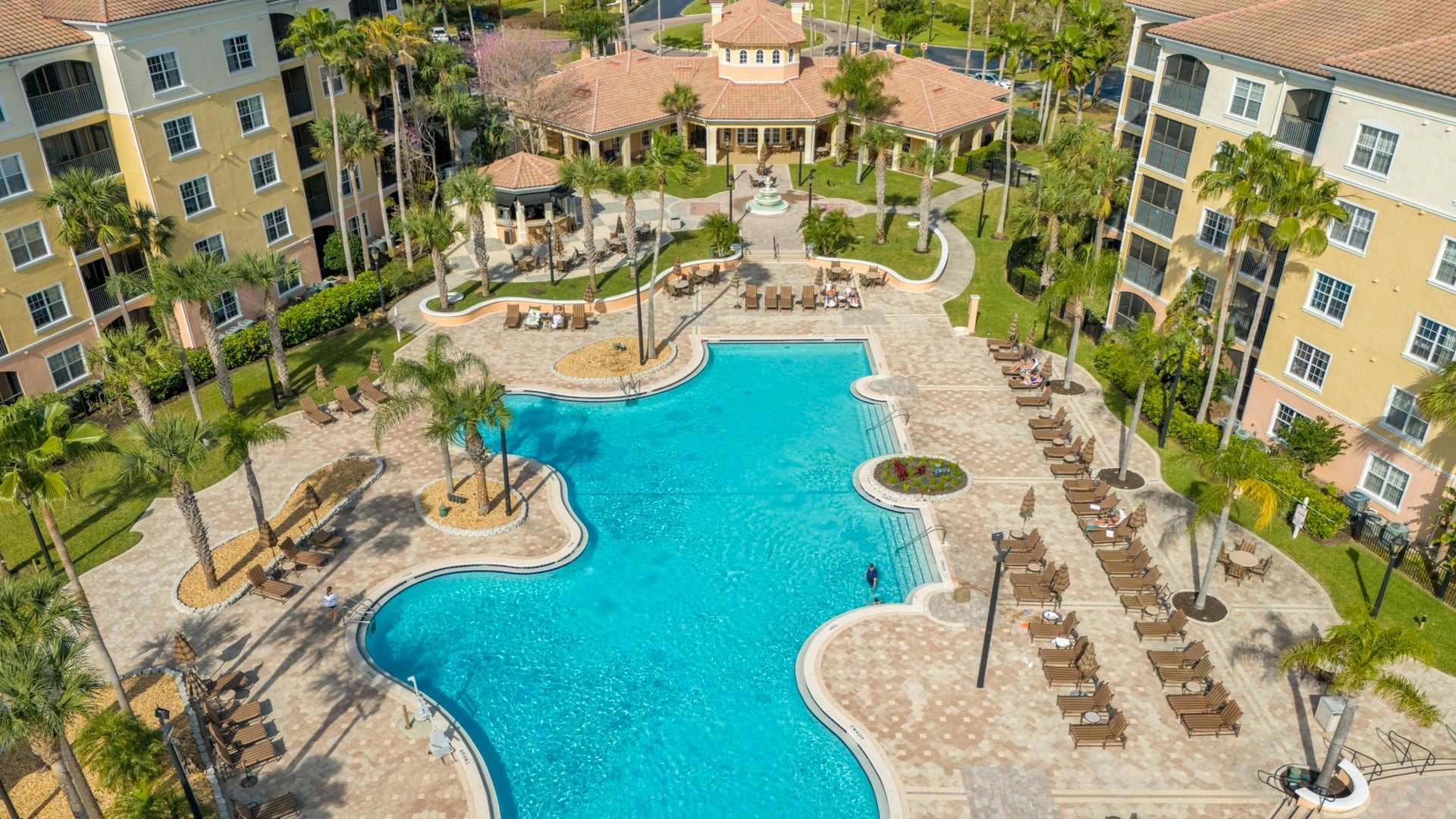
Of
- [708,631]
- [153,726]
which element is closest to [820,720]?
[708,631]

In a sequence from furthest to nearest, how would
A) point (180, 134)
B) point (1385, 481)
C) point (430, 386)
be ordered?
point (180, 134)
point (1385, 481)
point (430, 386)

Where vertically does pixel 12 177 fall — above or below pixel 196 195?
above

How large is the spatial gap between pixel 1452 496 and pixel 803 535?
2062cm

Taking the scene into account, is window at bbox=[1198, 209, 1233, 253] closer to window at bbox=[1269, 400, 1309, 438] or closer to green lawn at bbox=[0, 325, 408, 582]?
window at bbox=[1269, 400, 1309, 438]

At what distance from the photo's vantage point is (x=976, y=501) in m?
35.6

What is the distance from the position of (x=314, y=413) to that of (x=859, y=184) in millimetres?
39996

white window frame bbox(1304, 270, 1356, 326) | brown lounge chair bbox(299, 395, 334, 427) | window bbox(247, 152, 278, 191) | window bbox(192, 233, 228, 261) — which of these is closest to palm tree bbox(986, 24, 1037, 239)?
white window frame bbox(1304, 270, 1356, 326)

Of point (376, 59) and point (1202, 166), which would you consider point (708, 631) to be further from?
point (376, 59)

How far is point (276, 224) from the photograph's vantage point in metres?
49.6

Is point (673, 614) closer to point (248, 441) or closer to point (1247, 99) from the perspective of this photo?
point (248, 441)

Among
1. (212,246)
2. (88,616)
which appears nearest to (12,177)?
(212,246)

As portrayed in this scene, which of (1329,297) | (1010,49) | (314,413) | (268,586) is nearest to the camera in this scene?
(268,586)

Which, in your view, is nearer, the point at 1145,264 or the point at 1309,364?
the point at 1309,364

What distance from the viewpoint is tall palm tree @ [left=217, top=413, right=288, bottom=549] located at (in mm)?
29703
